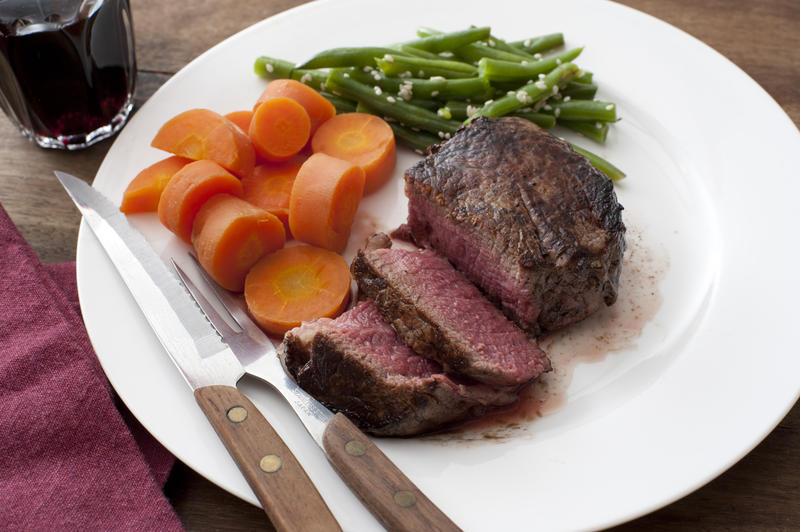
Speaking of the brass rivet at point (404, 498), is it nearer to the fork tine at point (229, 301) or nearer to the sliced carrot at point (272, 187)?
the fork tine at point (229, 301)

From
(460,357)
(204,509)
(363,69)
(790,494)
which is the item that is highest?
(363,69)

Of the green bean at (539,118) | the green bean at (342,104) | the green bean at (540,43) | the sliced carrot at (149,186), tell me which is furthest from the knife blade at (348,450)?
the green bean at (540,43)

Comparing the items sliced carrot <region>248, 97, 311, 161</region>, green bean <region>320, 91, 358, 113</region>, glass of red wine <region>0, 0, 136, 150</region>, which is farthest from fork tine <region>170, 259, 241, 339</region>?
green bean <region>320, 91, 358, 113</region>

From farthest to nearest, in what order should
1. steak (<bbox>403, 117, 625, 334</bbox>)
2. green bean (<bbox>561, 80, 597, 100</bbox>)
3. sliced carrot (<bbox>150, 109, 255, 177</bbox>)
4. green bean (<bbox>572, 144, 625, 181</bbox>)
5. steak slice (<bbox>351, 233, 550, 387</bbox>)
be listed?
green bean (<bbox>561, 80, 597, 100</bbox>) → green bean (<bbox>572, 144, 625, 181</bbox>) → sliced carrot (<bbox>150, 109, 255, 177</bbox>) → steak (<bbox>403, 117, 625, 334</bbox>) → steak slice (<bbox>351, 233, 550, 387</bbox>)

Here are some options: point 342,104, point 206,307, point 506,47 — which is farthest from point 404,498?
point 506,47

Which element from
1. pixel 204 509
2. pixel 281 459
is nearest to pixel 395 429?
pixel 281 459

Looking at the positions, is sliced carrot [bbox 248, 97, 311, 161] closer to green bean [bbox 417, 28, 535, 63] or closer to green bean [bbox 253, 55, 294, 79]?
green bean [bbox 253, 55, 294, 79]

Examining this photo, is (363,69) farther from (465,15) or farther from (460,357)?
(460,357)
